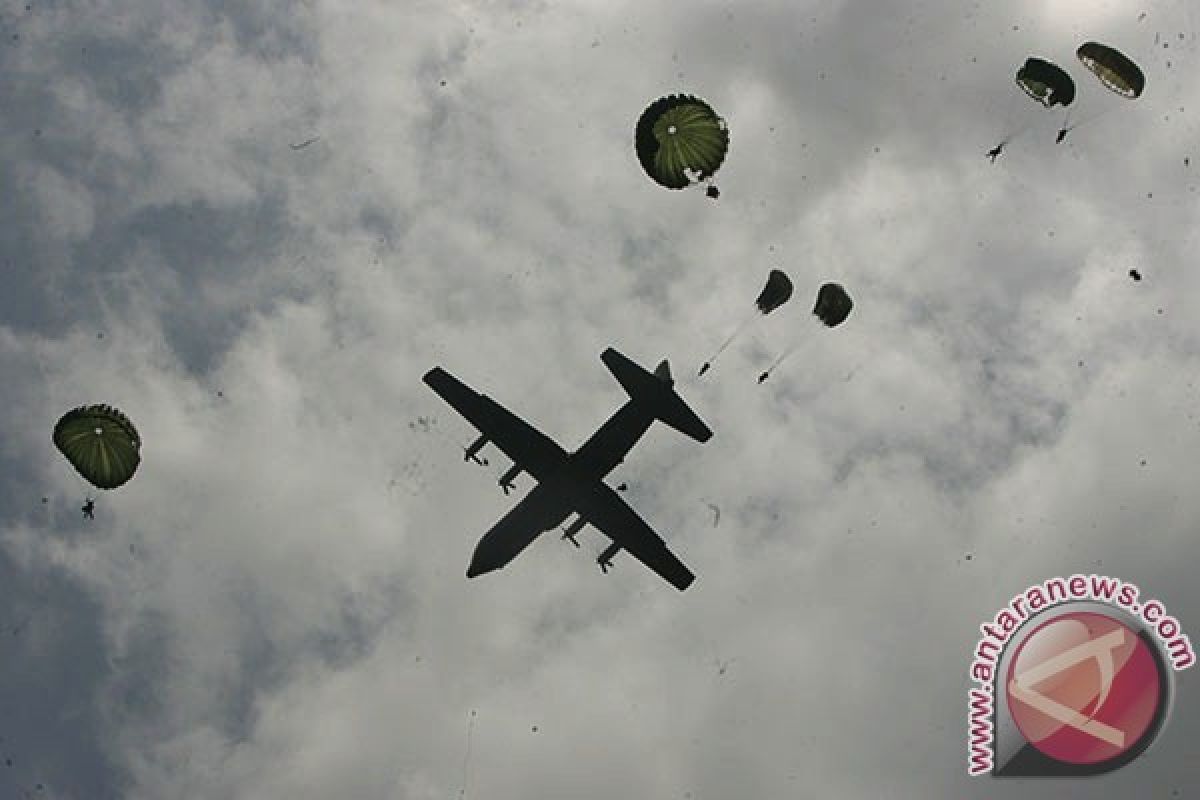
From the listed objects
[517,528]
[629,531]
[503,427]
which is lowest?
[629,531]

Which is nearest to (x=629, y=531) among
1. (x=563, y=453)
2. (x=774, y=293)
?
(x=563, y=453)

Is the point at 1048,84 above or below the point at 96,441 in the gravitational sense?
below

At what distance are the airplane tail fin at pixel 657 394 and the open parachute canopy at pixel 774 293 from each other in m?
10.0

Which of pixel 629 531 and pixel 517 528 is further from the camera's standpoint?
pixel 629 531

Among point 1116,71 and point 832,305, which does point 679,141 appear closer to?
point 832,305

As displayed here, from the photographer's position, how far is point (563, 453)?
5566 cm

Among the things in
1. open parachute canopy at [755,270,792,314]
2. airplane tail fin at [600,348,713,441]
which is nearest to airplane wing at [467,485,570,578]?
airplane tail fin at [600,348,713,441]

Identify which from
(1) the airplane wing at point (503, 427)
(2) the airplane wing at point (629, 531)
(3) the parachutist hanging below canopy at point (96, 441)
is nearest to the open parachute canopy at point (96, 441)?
(3) the parachutist hanging below canopy at point (96, 441)

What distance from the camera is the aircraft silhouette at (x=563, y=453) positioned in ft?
182

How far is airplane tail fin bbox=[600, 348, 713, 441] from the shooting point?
55531 mm

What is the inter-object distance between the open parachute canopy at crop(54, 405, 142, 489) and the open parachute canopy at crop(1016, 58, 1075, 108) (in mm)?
38996

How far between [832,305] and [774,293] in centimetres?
259

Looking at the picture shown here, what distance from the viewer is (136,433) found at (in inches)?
1794

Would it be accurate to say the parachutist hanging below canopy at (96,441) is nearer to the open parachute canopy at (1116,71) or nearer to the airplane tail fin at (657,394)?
the airplane tail fin at (657,394)
